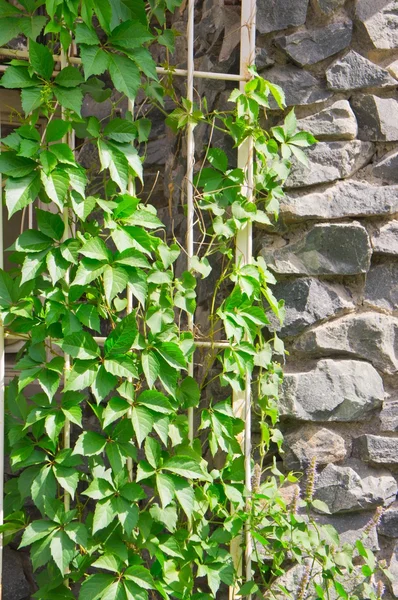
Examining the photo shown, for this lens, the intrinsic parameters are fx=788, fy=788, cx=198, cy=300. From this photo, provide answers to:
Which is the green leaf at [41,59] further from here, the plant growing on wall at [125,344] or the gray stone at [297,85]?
the gray stone at [297,85]

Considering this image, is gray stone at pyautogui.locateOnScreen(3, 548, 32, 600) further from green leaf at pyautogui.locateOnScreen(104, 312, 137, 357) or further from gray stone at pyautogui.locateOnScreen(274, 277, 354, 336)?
gray stone at pyautogui.locateOnScreen(274, 277, 354, 336)

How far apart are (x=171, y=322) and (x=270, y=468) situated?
0.45 m

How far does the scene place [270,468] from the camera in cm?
187

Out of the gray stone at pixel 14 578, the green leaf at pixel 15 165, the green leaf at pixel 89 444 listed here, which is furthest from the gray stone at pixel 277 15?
the gray stone at pixel 14 578

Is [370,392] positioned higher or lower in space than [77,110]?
lower

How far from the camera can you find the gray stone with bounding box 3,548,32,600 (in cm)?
211

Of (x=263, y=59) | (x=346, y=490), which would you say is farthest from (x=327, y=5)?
(x=346, y=490)

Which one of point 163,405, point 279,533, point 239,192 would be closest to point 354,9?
point 239,192

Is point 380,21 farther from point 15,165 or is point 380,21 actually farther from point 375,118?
point 15,165

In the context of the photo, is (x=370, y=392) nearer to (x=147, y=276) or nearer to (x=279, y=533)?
(x=279, y=533)

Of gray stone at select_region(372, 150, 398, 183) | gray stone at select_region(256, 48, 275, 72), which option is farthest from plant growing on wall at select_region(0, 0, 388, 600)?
gray stone at select_region(372, 150, 398, 183)

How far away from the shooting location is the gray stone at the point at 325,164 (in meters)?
1.88

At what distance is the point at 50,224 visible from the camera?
5.32ft

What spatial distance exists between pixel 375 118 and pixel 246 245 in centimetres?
45
